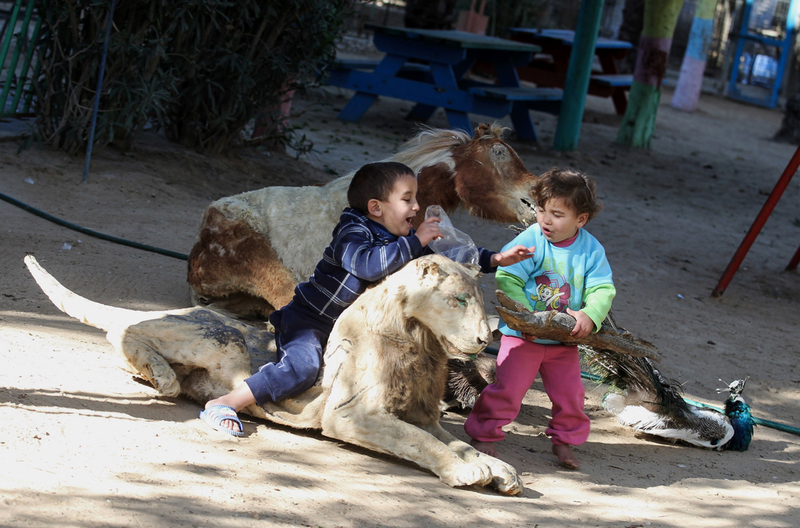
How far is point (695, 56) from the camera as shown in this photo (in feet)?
61.9

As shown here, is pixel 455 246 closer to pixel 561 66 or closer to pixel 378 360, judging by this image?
pixel 378 360

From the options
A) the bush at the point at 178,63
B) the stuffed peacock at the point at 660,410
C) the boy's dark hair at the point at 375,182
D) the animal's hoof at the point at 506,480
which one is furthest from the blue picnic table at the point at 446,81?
the animal's hoof at the point at 506,480

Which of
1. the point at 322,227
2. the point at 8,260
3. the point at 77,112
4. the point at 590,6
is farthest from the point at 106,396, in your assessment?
the point at 590,6

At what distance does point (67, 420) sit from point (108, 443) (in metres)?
0.23

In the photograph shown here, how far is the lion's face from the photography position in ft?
8.92

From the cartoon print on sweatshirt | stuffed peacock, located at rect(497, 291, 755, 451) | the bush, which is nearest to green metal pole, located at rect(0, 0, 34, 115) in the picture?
the bush

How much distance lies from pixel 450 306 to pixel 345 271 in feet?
1.85

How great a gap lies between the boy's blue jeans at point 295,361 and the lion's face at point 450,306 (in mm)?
490

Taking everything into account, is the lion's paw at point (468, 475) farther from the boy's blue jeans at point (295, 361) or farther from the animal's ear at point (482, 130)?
the animal's ear at point (482, 130)

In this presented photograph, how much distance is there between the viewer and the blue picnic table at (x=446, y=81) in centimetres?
1109

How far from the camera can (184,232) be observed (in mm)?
5793

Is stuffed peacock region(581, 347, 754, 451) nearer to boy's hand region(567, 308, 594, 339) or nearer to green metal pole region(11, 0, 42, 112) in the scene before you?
boy's hand region(567, 308, 594, 339)

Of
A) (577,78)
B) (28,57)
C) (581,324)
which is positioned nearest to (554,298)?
(581,324)

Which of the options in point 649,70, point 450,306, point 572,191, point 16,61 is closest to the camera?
point 450,306
